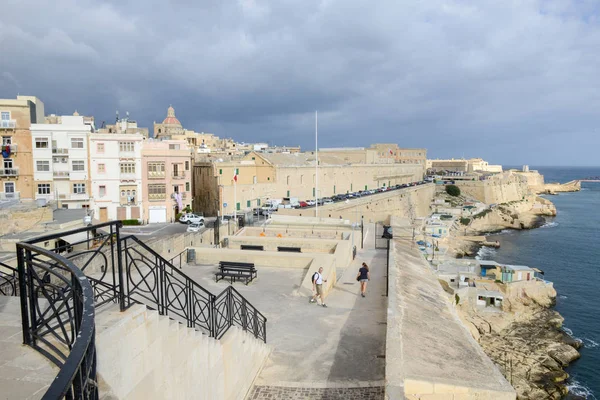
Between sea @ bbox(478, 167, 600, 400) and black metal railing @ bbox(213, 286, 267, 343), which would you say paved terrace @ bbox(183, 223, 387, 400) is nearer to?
black metal railing @ bbox(213, 286, 267, 343)

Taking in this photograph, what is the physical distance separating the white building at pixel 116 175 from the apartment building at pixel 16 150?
425 cm

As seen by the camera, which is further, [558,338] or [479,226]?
[479,226]

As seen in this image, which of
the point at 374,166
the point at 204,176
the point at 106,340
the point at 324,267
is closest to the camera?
the point at 106,340

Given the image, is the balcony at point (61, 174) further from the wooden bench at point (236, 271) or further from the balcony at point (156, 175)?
the wooden bench at point (236, 271)

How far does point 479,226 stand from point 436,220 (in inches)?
558

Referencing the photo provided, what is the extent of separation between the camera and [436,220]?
5797 centimetres

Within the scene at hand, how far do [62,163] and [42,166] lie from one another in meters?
1.33

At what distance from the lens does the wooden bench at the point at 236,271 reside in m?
13.1

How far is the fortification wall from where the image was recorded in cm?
400

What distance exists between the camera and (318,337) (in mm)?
9688

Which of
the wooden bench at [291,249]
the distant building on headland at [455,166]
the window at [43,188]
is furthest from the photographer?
the distant building on headland at [455,166]

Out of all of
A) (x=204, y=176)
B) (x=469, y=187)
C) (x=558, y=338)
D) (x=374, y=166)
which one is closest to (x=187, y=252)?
(x=558, y=338)

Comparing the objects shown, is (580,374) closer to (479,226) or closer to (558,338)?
(558,338)

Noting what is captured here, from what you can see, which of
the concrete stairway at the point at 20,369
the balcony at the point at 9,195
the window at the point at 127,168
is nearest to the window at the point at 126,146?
the window at the point at 127,168
